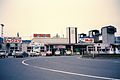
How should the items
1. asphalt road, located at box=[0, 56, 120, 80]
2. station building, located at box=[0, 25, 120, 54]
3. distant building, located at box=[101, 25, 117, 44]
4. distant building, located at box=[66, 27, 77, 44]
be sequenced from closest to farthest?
asphalt road, located at box=[0, 56, 120, 80], station building, located at box=[0, 25, 120, 54], distant building, located at box=[101, 25, 117, 44], distant building, located at box=[66, 27, 77, 44]

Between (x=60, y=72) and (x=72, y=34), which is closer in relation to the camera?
(x=60, y=72)

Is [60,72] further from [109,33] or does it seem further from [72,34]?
[72,34]

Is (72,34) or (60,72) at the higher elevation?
(72,34)

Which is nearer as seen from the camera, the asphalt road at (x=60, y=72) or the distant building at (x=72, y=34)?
the asphalt road at (x=60, y=72)

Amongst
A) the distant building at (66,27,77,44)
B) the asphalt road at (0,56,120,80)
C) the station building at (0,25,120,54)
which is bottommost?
the asphalt road at (0,56,120,80)

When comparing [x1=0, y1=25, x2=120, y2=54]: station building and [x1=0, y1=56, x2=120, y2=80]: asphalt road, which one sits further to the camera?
[x1=0, y1=25, x2=120, y2=54]: station building

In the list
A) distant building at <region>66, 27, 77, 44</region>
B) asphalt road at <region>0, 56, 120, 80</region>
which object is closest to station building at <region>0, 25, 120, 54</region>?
distant building at <region>66, 27, 77, 44</region>

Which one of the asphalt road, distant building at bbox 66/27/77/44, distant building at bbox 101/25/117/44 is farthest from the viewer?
distant building at bbox 66/27/77/44

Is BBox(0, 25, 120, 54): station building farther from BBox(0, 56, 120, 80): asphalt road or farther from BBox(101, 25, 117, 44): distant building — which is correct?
BBox(0, 56, 120, 80): asphalt road

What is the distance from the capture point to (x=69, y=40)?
109312 mm

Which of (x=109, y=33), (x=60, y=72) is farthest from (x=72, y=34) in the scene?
(x=60, y=72)

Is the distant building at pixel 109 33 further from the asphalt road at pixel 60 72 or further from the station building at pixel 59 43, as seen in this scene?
the asphalt road at pixel 60 72

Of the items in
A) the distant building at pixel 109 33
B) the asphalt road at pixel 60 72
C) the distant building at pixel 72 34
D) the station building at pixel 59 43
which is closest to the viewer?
the asphalt road at pixel 60 72

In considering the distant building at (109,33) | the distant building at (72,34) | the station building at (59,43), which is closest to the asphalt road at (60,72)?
the station building at (59,43)
